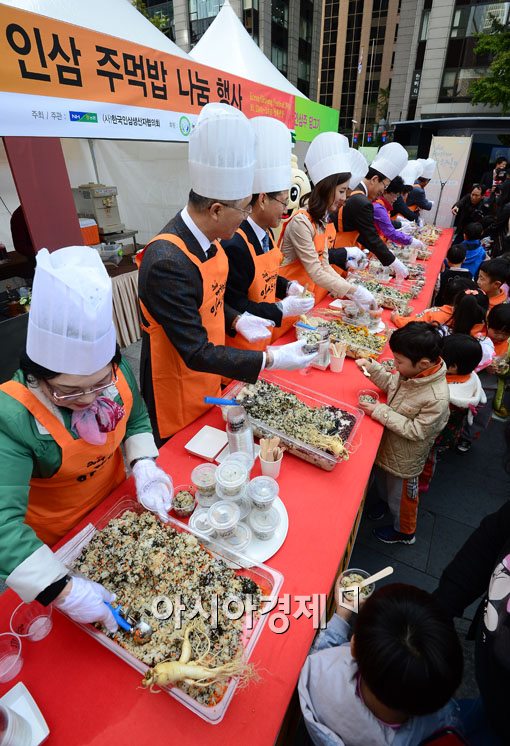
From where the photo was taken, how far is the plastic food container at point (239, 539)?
1.33 metres

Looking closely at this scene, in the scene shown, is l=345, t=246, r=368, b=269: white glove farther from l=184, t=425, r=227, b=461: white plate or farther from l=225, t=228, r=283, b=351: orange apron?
l=184, t=425, r=227, b=461: white plate

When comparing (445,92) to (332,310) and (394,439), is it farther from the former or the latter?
(394,439)

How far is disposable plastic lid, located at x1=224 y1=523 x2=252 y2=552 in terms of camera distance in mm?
1334

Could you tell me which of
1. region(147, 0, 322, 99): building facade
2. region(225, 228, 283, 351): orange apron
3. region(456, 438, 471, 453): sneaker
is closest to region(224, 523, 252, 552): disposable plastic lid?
region(225, 228, 283, 351): orange apron

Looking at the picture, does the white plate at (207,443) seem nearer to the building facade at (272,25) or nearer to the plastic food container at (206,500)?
the plastic food container at (206,500)

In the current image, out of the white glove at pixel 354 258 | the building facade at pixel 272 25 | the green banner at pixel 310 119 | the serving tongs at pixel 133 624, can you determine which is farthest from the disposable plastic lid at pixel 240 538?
the building facade at pixel 272 25

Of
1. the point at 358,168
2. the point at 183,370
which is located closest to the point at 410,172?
the point at 358,168

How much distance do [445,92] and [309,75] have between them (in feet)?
36.3

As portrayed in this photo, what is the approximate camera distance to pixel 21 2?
224 centimetres

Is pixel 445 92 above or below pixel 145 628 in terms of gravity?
above

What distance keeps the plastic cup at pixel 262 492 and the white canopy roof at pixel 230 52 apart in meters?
6.65

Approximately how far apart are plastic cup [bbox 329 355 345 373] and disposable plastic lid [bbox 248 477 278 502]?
1197mm

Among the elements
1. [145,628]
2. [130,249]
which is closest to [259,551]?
[145,628]

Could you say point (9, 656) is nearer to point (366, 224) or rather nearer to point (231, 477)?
point (231, 477)
